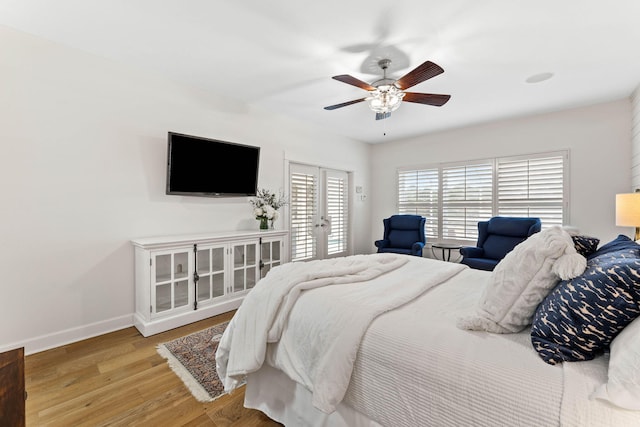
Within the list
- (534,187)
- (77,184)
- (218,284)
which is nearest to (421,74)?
(218,284)

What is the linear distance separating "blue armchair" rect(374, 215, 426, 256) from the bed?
2751mm

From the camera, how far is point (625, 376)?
746 mm

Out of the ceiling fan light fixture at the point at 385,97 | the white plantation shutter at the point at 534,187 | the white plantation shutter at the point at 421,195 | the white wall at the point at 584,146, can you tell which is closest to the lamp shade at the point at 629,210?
the white wall at the point at 584,146

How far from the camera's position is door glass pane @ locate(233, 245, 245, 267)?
320 cm

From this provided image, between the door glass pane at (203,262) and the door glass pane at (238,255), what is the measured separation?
298 millimetres

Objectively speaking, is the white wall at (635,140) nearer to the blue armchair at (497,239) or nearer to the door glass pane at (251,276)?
the blue armchair at (497,239)

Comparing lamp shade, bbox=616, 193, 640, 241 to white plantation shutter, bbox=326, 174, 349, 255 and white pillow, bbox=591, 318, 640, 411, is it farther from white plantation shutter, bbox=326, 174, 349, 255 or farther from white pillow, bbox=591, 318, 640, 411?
white plantation shutter, bbox=326, 174, 349, 255

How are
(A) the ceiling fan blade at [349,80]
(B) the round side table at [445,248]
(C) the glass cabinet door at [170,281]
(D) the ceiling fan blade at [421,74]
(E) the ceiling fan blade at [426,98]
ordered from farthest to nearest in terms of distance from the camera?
(B) the round side table at [445,248]
(C) the glass cabinet door at [170,281]
(E) the ceiling fan blade at [426,98]
(A) the ceiling fan blade at [349,80]
(D) the ceiling fan blade at [421,74]

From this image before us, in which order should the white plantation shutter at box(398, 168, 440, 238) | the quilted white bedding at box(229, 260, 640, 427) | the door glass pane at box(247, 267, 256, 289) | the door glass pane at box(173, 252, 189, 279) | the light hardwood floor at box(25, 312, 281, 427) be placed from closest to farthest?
the quilted white bedding at box(229, 260, 640, 427), the light hardwood floor at box(25, 312, 281, 427), the door glass pane at box(173, 252, 189, 279), the door glass pane at box(247, 267, 256, 289), the white plantation shutter at box(398, 168, 440, 238)

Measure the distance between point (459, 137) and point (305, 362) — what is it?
4.72 metres

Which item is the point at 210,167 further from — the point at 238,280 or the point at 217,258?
the point at 238,280

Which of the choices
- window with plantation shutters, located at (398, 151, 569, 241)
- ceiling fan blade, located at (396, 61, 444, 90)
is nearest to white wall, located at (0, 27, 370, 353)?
ceiling fan blade, located at (396, 61, 444, 90)

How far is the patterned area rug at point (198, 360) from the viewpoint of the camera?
6.09 feet

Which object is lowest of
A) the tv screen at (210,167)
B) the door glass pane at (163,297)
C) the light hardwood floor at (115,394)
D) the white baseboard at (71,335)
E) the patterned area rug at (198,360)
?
the light hardwood floor at (115,394)
